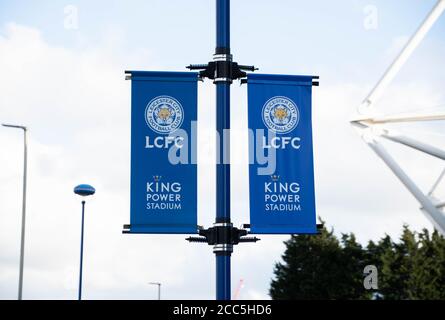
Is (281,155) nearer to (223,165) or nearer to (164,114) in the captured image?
(223,165)

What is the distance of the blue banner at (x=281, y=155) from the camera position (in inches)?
645

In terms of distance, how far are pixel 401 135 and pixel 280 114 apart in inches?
671

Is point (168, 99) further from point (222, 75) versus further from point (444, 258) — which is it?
point (444, 258)

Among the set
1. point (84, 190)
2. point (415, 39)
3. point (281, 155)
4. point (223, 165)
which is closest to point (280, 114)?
point (281, 155)

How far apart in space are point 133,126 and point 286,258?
200ft

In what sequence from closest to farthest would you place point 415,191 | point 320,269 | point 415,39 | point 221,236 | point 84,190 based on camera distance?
1. point 221,236
2. point 415,39
3. point 415,191
4. point 84,190
5. point 320,269

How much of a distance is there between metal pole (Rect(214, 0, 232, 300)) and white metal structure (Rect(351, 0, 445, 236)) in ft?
51.3

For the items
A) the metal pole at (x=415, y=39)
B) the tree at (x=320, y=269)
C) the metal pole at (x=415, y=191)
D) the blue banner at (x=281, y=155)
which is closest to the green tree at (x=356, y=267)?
the tree at (x=320, y=269)

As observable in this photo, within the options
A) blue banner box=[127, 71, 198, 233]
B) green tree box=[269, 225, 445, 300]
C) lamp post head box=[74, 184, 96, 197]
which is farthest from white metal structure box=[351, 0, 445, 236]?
green tree box=[269, 225, 445, 300]

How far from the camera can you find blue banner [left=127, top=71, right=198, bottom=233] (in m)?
16.2

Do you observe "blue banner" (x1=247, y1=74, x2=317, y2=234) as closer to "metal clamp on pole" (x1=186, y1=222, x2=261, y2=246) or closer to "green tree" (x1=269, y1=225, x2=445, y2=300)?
"metal clamp on pole" (x1=186, y1=222, x2=261, y2=246)

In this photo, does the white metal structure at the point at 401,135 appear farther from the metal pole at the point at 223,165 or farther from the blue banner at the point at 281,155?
the metal pole at the point at 223,165

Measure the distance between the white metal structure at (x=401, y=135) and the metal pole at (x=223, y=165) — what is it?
1564 centimetres

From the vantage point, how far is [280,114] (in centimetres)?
1681
